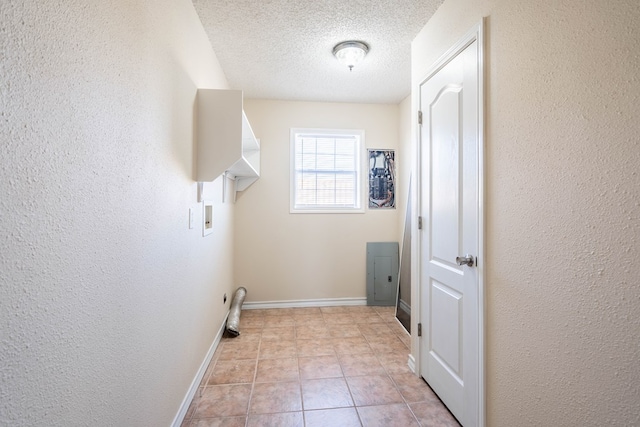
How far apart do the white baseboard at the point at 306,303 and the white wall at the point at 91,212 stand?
184cm

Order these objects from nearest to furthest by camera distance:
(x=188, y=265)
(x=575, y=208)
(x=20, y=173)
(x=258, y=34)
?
(x=20, y=173), (x=575, y=208), (x=188, y=265), (x=258, y=34)

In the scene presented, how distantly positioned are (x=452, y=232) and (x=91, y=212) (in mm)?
1654

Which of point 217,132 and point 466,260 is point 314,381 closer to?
point 466,260

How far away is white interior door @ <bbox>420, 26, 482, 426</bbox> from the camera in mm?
1452

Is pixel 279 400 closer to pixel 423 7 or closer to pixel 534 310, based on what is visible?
pixel 534 310


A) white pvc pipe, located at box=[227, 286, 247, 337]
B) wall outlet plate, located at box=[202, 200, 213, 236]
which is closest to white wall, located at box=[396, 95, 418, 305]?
white pvc pipe, located at box=[227, 286, 247, 337]

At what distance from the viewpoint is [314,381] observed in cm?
200

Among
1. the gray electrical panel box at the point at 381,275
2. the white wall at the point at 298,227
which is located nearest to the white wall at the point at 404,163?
the white wall at the point at 298,227

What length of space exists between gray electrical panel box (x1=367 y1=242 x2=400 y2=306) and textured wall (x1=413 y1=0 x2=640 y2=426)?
7.18ft

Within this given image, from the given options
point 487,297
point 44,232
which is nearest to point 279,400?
point 487,297

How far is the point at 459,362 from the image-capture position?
158 cm

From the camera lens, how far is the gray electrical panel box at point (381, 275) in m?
3.54

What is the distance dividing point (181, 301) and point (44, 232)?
1.05m

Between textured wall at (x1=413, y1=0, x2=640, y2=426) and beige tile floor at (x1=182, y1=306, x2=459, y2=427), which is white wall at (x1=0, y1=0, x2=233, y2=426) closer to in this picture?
beige tile floor at (x1=182, y1=306, x2=459, y2=427)
